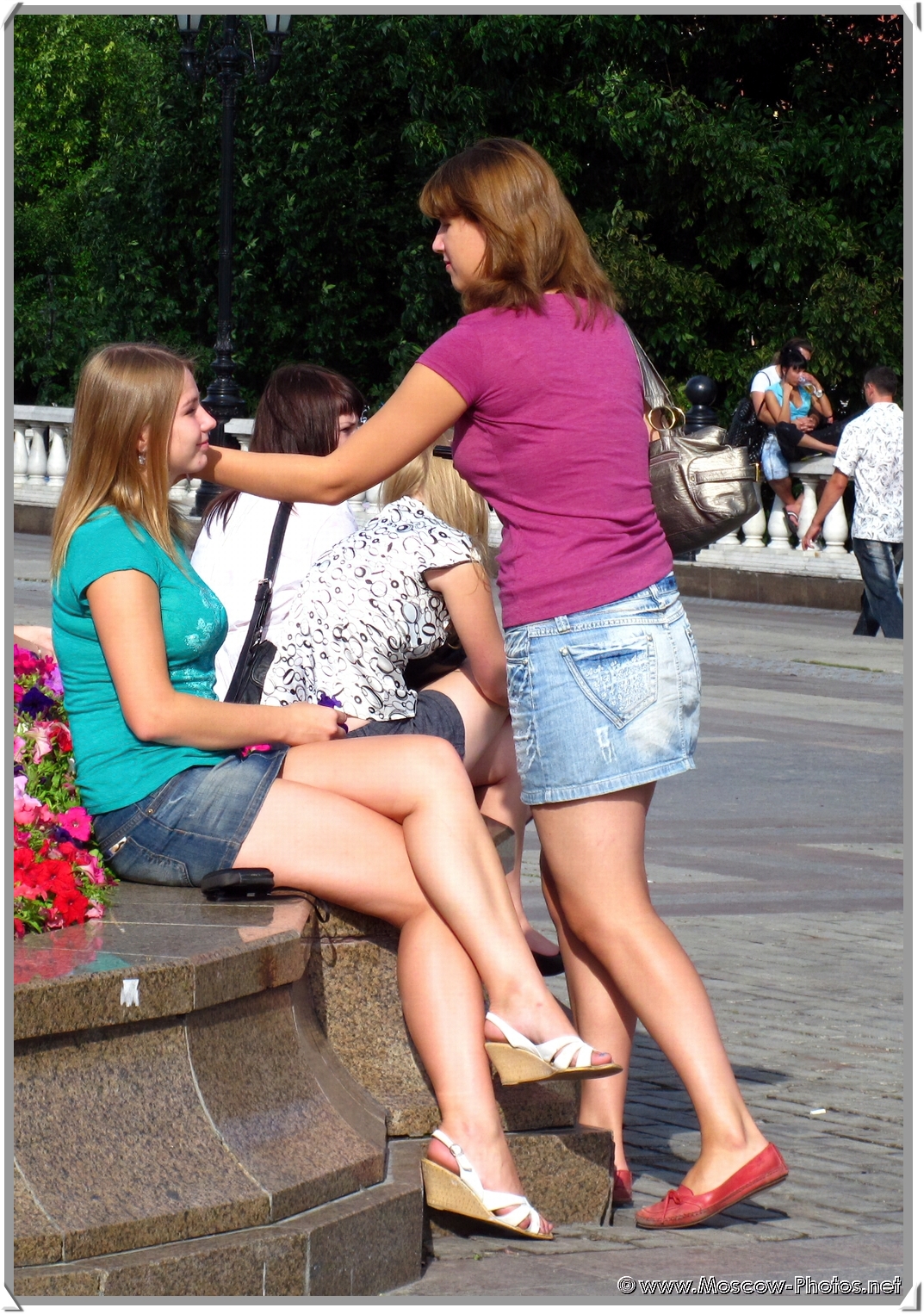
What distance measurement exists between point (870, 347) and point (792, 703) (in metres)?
12.3

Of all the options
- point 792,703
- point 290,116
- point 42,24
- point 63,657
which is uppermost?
point 42,24

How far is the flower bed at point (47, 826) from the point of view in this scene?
338cm

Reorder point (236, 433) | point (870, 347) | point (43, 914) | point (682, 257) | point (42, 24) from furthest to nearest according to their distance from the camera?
1. point (42, 24)
2. point (682, 257)
3. point (870, 347)
4. point (236, 433)
5. point (43, 914)

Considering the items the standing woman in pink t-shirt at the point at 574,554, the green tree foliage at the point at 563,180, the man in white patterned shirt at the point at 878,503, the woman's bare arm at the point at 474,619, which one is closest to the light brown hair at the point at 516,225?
the standing woman in pink t-shirt at the point at 574,554

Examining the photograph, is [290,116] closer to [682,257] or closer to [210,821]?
[682,257]

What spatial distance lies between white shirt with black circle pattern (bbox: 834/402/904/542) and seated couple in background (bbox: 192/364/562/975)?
35.4 ft

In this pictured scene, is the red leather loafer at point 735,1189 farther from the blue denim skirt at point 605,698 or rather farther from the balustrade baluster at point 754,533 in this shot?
the balustrade baluster at point 754,533

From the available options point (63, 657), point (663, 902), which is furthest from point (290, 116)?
point (63, 657)

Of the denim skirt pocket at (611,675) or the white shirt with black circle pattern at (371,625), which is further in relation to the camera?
the white shirt with black circle pattern at (371,625)

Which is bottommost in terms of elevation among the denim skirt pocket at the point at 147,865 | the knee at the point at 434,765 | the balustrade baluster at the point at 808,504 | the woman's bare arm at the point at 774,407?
the balustrade baluster at the point at 808,504

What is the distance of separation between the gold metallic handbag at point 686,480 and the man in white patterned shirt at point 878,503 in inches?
449

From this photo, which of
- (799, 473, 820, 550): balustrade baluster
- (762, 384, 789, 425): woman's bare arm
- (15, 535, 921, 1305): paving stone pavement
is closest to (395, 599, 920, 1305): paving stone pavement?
(15, 535, 921, 1305): paving stone pavement

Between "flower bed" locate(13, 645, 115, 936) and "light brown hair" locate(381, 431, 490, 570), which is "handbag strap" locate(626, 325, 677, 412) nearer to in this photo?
"light brown hair" locate(381, 431, 490, 570)

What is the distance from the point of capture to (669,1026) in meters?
3.75
